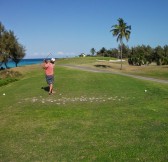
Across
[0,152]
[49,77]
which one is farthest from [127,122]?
[49,77]

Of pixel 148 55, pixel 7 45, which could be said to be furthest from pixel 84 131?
pixel 148 55

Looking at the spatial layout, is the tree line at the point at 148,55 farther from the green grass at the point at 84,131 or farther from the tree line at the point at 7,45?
the green grass at the point at 84,131

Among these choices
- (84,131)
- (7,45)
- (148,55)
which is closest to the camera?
(84,131)

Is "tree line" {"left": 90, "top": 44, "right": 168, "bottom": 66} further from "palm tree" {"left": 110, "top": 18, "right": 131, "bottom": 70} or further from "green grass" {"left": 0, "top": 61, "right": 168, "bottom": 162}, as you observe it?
"green grass" {"left": 0, "top": 61, "right": 168, "bottom": 162}

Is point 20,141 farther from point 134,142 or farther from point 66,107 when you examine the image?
point 66,107

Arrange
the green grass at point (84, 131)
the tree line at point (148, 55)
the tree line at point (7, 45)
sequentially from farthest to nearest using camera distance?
the tree line at point (148, 55) < the tree line at point (7, 45) < the green grass at point (84, 131)

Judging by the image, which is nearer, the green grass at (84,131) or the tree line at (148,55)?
the green grass at (84,131)

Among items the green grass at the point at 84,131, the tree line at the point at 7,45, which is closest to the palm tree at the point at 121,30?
the tree line at the point at 7,45

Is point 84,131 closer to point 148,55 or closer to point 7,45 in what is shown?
point 7,45

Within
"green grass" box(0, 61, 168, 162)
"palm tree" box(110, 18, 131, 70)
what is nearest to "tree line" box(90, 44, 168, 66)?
"palm tree" box(110, 18, 131, 70)

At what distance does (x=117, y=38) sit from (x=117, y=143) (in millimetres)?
56897

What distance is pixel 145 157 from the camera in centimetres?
810

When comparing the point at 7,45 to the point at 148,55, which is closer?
the point at 7,45

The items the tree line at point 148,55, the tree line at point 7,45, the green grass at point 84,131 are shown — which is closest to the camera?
the green grass at point 84,131
